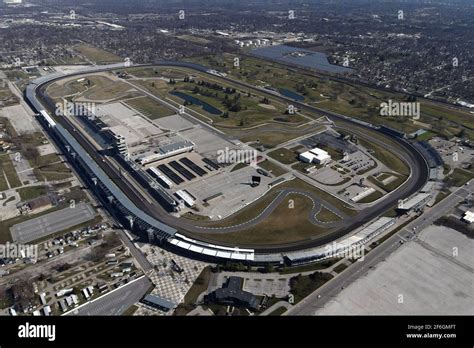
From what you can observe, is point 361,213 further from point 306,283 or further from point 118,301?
point 118,301

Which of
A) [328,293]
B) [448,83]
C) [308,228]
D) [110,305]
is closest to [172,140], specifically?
[308,228]

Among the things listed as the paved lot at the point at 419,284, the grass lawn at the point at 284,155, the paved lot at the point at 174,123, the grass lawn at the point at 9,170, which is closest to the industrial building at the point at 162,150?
the paved lot at the point at 174,123

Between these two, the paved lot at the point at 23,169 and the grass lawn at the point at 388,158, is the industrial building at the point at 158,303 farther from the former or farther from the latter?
the grass lawn at the point at 388,158

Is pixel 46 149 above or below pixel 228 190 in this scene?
above

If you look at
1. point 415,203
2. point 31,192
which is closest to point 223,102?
point 31,192
